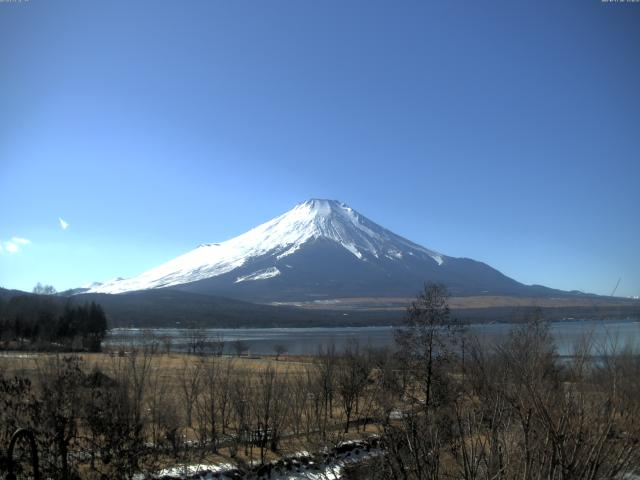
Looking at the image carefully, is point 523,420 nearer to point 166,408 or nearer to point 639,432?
point 639,432

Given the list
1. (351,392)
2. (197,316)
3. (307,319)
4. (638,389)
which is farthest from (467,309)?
(638,389)

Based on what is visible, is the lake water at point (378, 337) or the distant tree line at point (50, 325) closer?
the lake water at point (378, 337)

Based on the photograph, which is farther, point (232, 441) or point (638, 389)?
point (232, 441)

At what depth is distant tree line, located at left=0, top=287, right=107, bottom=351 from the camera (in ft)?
217

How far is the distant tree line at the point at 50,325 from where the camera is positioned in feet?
217

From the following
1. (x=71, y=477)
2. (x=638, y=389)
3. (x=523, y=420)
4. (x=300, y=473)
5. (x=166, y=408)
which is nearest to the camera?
(x=523, y=420)

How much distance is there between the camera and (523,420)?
508cm

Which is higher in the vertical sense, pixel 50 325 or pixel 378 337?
pixel 50 325

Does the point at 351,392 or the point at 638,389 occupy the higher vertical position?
the point at 638,389

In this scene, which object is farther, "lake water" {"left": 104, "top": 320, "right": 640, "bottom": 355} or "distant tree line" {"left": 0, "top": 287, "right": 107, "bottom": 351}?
"distant tree line" {"left": 0, "top": 287, "right": 107, "bottom": 351}

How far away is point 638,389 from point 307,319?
183m

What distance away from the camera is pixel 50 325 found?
72.7 m

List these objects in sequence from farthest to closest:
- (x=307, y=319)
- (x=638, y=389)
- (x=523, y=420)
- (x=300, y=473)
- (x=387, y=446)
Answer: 1. (x=307, y=319)
2. (x=300, y=473)
3. (x=638, y=389)
4. (x=387, y=446)
5. (x=523, y=420)

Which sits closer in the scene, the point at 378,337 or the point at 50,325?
the point at 50,325
